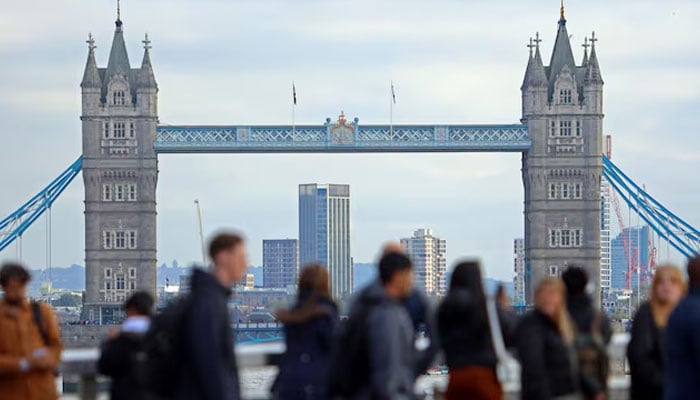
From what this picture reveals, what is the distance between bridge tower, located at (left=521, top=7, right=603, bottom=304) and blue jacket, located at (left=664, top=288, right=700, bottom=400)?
8024 centimetres

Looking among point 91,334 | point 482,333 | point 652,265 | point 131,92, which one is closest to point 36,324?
point 482,333

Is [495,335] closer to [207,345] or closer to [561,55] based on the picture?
[207,345]

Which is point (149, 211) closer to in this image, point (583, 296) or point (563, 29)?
point (563, 29)

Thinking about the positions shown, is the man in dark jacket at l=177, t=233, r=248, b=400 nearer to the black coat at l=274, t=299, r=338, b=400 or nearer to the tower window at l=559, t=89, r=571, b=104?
the black coat at l=274, t=299, r=338, b=400

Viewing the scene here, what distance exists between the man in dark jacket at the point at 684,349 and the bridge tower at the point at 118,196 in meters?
82.0

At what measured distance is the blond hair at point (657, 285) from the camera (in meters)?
11.6

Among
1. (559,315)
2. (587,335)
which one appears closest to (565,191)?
(587,335)

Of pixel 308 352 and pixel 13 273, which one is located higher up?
pixel 13 273

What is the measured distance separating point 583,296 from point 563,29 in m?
84.6

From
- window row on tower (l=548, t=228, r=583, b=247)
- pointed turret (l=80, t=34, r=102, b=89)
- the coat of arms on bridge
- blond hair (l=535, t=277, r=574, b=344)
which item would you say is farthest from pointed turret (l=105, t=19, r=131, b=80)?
blond hair (l=535, t=277, r=574, b=344)

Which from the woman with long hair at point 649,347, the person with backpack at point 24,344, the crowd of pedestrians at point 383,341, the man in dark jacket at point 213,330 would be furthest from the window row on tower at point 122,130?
the man in dark jacket at point 213,330

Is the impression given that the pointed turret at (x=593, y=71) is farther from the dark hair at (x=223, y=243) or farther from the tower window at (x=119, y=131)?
the dark hair at (x=223, y=243)

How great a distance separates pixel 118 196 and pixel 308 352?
80427mm

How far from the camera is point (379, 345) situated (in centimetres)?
989
